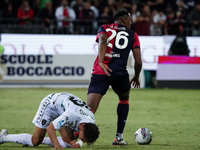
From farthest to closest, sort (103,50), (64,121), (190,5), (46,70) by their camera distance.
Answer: (190,5) → (46,70) → (103,50) → (64,121)

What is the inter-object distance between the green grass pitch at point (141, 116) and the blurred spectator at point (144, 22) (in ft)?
14.3

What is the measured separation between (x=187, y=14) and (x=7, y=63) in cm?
962

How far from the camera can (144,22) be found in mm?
18938

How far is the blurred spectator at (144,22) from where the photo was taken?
1891cm

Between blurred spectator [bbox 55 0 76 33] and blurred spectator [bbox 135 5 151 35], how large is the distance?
9.98 ft

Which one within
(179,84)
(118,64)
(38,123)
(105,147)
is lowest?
(179,84)

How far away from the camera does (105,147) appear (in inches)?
243

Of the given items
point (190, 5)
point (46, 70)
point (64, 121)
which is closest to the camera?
point (64, 121)

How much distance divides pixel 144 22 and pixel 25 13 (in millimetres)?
5542

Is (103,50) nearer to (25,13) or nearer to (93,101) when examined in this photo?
(93,101)

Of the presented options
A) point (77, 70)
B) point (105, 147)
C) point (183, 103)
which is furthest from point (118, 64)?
point (77, 70)

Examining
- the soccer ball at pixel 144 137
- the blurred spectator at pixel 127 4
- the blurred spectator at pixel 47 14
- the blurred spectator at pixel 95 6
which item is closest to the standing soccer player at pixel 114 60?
the soccer ball at pixel 144 137

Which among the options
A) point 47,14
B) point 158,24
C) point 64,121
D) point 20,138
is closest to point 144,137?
point 64,121

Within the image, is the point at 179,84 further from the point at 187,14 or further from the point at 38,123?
the point at 38,123
